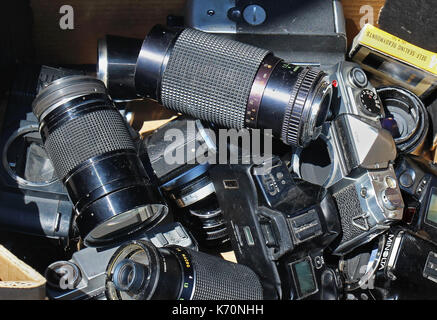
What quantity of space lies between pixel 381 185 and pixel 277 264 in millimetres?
307

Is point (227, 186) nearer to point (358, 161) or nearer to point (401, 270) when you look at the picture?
point (358, 161)

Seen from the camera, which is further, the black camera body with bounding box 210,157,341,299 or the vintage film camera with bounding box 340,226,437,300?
the vintage film camera with bounding box 340,226,437,300

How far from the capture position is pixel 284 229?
3.95 feet

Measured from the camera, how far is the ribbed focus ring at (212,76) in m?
1.35

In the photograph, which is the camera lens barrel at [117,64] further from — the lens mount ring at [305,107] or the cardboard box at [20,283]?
the cardboard box at [20,283]

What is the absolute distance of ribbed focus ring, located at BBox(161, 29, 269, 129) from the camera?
1.35m

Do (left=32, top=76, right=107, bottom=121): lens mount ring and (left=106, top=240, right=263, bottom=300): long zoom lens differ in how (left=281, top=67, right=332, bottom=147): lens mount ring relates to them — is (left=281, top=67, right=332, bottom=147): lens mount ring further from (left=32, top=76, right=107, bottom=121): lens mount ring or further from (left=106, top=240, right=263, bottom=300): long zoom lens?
(left=32, top=76, right=107, bottom=121): lens mount ring

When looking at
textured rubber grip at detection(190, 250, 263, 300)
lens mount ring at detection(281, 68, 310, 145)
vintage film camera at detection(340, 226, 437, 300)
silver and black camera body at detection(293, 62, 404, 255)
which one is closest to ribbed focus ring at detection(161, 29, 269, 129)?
lens mount ring at detection(281, 68, 310, 145)

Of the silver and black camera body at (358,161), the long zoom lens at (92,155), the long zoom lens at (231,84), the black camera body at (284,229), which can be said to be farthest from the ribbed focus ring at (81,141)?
the silver and black camera body at (358,161)

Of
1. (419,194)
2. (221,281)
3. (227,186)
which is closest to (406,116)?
(419,194)

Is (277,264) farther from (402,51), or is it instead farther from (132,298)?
(402,51)

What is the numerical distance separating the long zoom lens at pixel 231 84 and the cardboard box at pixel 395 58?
0.32 meters

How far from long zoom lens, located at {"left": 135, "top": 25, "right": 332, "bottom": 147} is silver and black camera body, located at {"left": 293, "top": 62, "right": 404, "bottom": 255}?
82mm

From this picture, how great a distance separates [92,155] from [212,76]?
0.33m
